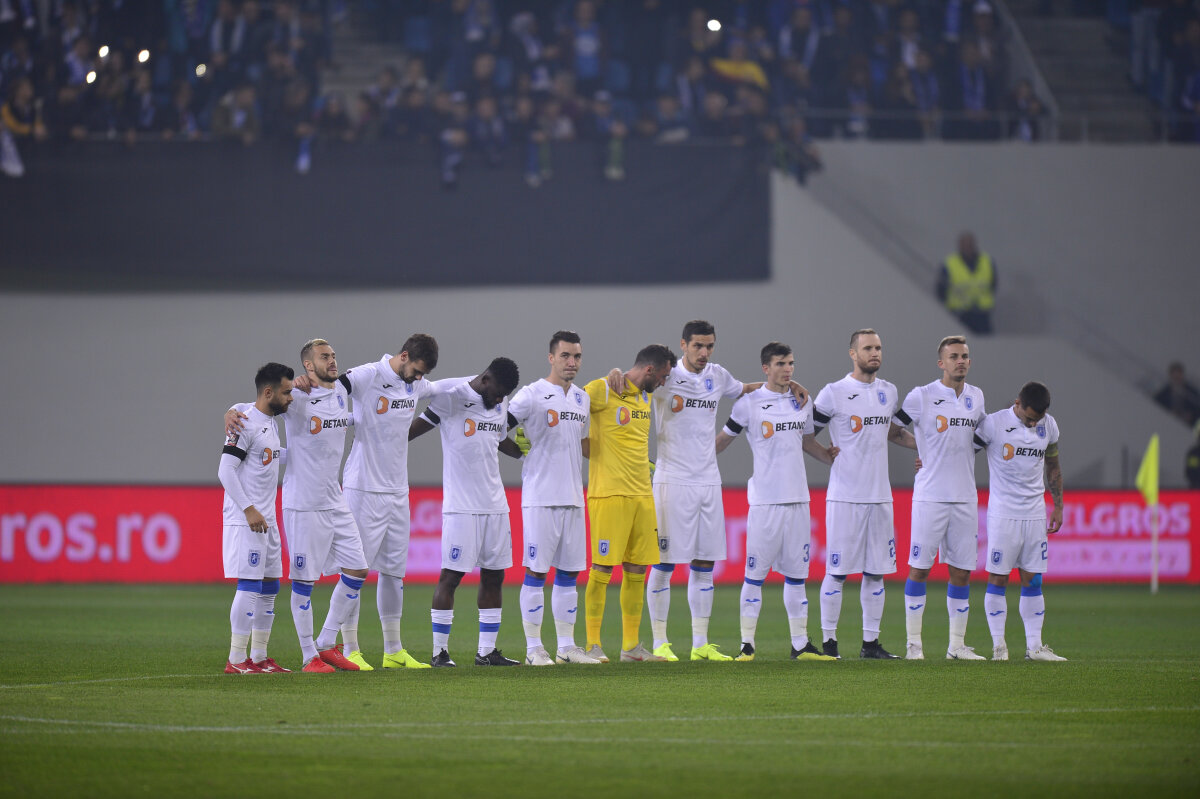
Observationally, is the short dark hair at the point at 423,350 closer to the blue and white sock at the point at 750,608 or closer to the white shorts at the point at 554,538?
the white shorts at the point at 554,538

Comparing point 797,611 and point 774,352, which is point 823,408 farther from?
point 797,611

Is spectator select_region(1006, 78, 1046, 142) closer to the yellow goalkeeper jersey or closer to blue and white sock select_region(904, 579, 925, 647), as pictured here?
A: blue and white sock select_region(904, 579, 925, 647)

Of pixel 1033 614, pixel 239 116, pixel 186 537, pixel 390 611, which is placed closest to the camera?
pixel 390 611

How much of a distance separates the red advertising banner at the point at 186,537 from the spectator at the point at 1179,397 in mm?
2921

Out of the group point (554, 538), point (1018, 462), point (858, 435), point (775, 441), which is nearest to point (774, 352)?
point (775, 441)

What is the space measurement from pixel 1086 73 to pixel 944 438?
16.4m

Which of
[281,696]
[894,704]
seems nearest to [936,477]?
[894,704]

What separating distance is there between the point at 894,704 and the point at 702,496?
3.04 metres

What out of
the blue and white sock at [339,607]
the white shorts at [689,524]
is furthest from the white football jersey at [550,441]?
the blue and white sock at [339,607]

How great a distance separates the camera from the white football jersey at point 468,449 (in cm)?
1056

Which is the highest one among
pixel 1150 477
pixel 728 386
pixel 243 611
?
pixel 728 386

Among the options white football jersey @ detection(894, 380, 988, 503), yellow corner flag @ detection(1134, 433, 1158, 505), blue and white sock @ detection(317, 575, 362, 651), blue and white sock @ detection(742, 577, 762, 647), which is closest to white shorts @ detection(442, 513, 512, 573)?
blue and white sock @ detection(317, 575, 362, 651)

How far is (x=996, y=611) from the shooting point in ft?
37.3

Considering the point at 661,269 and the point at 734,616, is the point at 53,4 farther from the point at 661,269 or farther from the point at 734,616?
the point at 734,616
